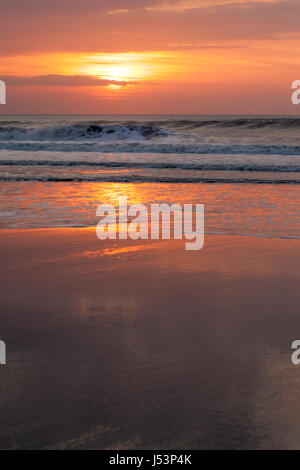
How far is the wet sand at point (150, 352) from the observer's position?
2.25 meters

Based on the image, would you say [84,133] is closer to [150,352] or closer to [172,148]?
[172,148]

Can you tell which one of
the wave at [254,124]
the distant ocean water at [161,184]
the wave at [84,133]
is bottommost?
the distant ocean water at [161,184]

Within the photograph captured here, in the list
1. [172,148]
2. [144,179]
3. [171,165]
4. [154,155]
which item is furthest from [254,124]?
[144,179]

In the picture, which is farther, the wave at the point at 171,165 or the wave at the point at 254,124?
the wave at the point at 254,124

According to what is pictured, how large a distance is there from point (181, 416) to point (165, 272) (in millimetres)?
2463

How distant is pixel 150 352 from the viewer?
2.99m

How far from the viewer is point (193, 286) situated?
14.0 ft

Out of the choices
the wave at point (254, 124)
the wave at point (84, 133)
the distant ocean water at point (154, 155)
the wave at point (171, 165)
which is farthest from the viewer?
the wave at point (254, 124)

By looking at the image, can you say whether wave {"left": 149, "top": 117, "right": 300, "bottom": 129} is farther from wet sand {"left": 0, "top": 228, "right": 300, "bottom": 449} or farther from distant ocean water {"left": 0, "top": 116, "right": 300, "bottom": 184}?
wet sand {"left": 0, "top": 228, "right": 300, "bottom": 449}

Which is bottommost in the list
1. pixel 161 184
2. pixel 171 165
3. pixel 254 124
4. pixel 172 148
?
pixel 161 184

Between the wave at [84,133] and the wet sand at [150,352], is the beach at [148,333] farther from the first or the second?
the wave at [84,133]

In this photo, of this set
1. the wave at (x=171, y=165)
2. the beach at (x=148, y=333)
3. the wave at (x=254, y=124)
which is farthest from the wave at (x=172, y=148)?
the wave at (x=254, y=124)

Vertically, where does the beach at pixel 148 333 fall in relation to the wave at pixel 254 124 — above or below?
below
